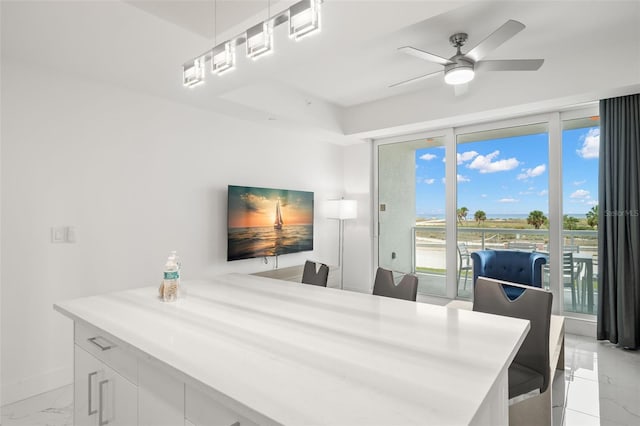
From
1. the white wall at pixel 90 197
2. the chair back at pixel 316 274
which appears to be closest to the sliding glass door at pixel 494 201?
the white wall at pixel 90 197

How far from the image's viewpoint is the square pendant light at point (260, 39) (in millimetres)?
1461

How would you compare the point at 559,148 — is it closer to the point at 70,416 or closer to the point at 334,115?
the point at 334,115

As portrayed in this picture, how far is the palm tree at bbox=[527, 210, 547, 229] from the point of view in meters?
3.98

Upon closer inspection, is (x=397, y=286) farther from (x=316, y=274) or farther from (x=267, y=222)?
(x=267, y=222)

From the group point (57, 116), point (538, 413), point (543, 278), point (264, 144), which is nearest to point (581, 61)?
point (543, 278)

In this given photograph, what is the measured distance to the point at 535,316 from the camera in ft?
5.56

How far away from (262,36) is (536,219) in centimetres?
384

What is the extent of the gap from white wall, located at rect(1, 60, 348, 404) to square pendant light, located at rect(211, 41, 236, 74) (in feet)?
5.98

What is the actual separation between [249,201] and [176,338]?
2.86 meters

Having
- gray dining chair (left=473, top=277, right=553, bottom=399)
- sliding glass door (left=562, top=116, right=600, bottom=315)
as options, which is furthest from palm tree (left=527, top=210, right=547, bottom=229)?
gray dining chair (left=473, top=277, right=553, bottom=399)

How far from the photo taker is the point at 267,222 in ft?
13.7

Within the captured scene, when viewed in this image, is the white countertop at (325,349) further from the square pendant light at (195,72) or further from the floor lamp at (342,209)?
the floor lamp at (342,209)

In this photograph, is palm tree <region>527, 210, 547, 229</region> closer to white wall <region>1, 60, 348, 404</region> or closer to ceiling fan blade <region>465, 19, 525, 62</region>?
ceiling fan blade <region>465, 19, 525, 62</region>

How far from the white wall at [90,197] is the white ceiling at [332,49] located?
0.21 metres
